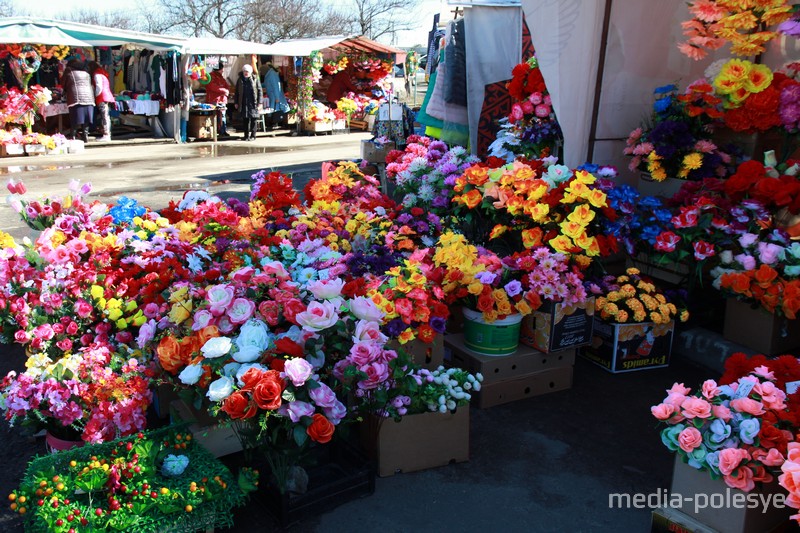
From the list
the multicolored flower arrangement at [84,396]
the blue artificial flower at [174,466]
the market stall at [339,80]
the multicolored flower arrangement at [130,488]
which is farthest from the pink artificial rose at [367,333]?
the market stall at [339,80]

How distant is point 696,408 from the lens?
254 centimetres

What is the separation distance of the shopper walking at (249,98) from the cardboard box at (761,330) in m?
14.8

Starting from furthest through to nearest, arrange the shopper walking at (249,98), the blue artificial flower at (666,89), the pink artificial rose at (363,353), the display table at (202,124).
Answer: the display table at (202,124), the shopper walking at (249,98), the blue artificial flower at (666,89), the pink artificial rose at (363,353)

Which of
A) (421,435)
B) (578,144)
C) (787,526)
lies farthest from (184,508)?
(578,144)

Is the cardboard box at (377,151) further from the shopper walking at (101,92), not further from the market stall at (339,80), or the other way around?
the market stall at (339,80)

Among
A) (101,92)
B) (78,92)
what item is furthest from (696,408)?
(101,92)

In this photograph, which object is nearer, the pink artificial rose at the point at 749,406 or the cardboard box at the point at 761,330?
the pink artificial rose at the point at 749,406

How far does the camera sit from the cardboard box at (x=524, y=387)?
13.3 ft

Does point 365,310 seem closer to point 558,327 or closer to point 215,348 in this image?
point 215,348

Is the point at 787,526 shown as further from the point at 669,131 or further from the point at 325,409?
the point at 669,131

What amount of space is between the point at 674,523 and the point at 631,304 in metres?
2.00

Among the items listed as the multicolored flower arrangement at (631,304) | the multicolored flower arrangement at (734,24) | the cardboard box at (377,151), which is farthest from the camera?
the cardboard box at (377,151)

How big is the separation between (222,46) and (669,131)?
1404 cm

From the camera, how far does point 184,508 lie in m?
2.65
